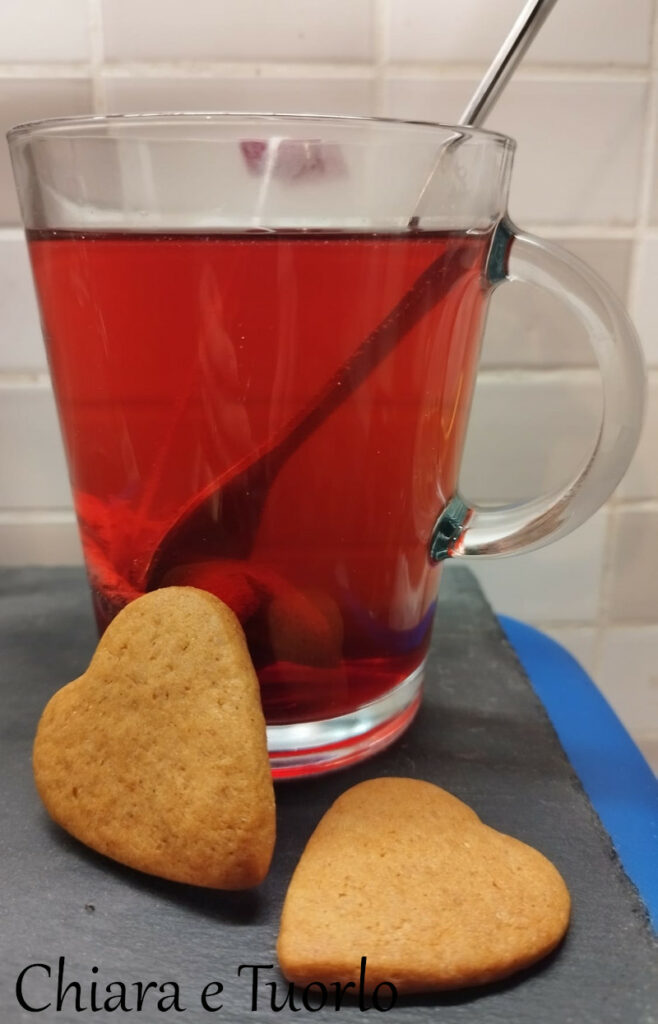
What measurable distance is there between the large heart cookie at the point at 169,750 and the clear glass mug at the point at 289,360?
0.14 ft

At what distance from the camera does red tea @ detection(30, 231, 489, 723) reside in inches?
13.8

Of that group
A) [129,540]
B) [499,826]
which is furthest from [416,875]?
[129,540]

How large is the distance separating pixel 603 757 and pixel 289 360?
10.7 inches

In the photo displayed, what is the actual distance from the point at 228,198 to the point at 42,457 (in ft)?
1.25

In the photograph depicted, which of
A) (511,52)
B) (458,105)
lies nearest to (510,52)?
(511,52)

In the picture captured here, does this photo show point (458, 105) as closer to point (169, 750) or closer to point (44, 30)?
point (44, 30)

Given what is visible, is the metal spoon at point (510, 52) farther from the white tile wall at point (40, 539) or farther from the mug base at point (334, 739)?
the white tile wall at point (40, 539)

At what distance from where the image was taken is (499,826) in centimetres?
38

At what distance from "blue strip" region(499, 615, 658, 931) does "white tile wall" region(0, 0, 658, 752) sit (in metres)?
0.18

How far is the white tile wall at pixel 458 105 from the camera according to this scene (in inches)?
23.0

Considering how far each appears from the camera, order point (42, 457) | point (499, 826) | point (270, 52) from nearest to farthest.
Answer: point (499, 826) → point (270, 52) → point (42, 457)

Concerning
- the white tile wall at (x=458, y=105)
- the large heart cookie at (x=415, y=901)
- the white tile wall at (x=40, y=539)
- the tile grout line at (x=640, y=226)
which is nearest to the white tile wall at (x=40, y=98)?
the white tile wall at (x=458, y=105)

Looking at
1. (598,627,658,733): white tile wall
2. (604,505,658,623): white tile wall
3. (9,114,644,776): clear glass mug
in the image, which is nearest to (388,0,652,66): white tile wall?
(9,114,644,776): clear glass mug

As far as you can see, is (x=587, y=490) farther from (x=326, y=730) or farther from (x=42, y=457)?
(x=42, y=457)
